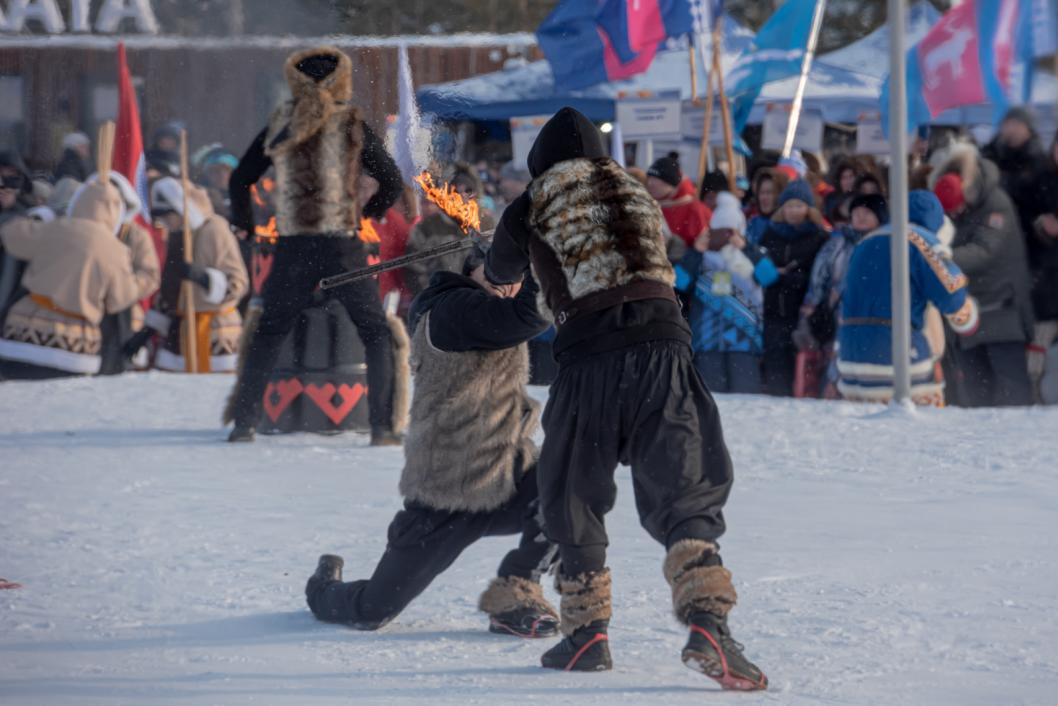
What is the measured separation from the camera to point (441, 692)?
3.42 m

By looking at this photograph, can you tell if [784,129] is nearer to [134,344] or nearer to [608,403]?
[134,344]

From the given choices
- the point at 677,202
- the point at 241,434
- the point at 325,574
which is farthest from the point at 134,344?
the point at 325,574

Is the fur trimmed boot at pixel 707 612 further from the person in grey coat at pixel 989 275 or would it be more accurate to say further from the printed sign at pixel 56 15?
the person in grey coat at pixel 989 275

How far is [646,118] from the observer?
10.6 m

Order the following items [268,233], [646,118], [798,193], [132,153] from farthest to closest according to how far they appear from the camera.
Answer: [646,118] < [798,193] < [132,153] < [268,233]

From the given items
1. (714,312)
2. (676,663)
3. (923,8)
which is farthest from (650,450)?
(923,8)

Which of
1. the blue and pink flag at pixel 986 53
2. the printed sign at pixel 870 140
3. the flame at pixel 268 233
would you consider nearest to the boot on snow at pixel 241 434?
the flame at pixel 268 233

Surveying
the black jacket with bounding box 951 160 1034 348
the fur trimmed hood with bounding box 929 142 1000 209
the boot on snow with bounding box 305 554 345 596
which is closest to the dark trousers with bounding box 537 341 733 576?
the boot on snow with bounding box 305 554 345 596

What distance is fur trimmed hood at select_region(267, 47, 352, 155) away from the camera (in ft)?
18.8

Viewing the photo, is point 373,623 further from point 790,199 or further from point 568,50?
point 568,50

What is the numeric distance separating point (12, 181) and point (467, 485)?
11.2ft

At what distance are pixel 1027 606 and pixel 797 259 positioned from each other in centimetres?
500

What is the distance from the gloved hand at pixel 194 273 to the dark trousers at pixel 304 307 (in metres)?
2.46

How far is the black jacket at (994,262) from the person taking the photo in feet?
28.1
